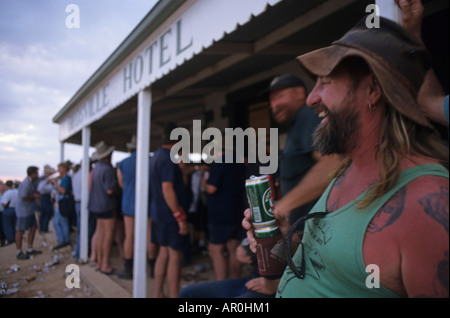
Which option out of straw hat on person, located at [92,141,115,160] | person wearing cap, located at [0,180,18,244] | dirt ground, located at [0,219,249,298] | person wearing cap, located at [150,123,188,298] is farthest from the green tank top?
straw hat on person, located at [92,141,115,160]

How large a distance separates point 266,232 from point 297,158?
3.07 ft

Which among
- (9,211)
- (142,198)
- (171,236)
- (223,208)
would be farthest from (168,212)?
(9,211)

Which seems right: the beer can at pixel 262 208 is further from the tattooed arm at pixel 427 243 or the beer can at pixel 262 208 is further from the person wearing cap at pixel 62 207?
the person wearing cap at pixel 62 207

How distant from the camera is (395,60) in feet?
2.79

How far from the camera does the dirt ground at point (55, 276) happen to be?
1.41 m

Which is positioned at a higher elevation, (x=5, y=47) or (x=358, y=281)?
(x=5, y=47)

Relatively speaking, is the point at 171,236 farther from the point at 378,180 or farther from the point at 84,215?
the point at 84,215

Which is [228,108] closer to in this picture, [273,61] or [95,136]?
[273,61]

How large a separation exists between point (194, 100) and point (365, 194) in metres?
6.73

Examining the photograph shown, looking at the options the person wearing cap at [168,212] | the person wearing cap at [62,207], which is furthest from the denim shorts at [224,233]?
the person wearing cap at [62,207]

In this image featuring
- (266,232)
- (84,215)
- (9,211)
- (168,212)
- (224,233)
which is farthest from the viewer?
(84,215)

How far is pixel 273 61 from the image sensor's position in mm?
5059

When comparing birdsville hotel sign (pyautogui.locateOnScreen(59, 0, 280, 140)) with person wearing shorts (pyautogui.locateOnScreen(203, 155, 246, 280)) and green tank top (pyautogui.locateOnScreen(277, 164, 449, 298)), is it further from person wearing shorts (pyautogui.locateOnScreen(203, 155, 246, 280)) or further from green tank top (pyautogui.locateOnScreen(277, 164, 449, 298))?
green tank top (pyautogui.locateOnScreen(277, 164, 449, 298))
